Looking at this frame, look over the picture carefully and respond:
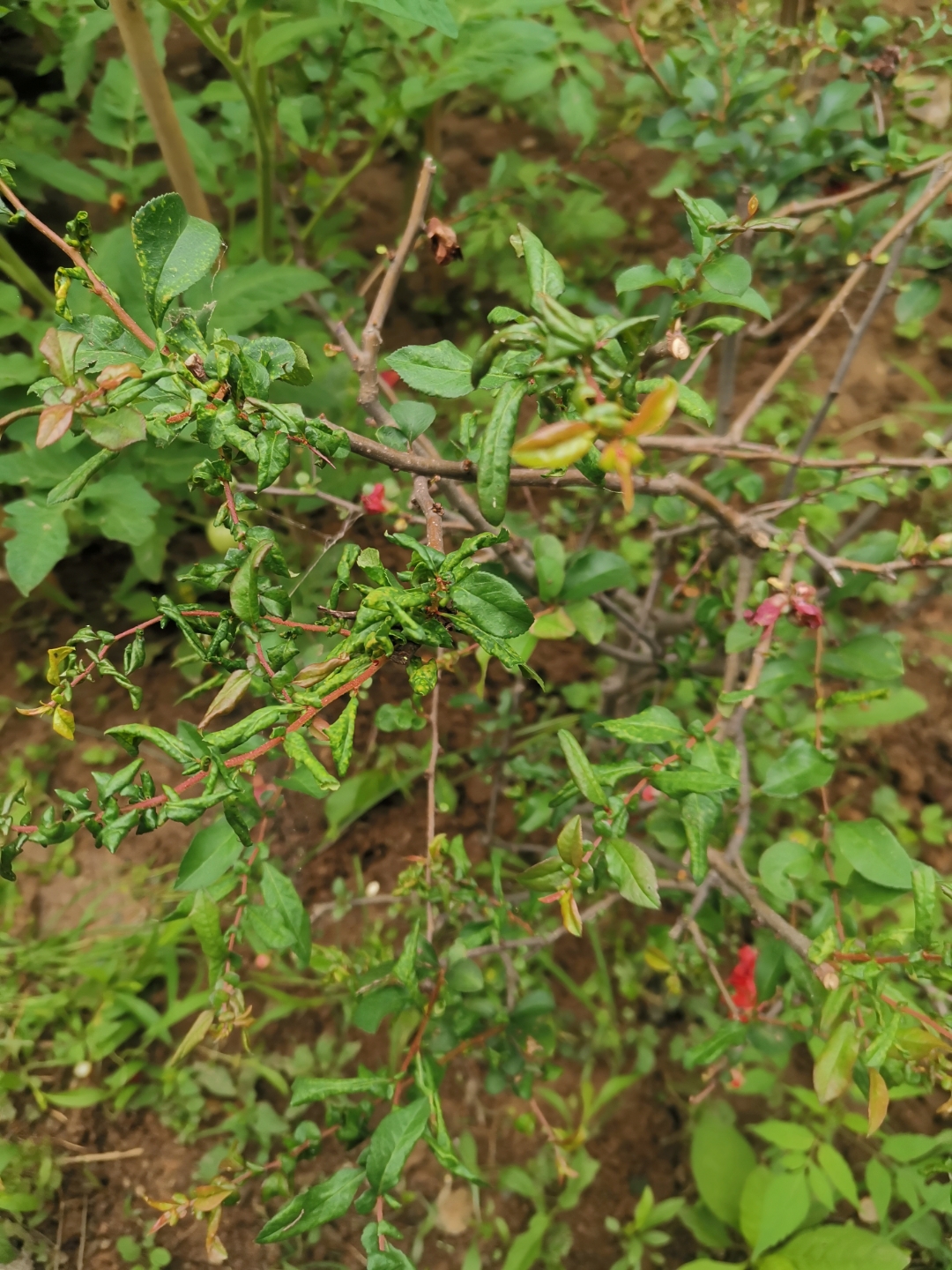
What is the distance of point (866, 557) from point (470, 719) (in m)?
0.95

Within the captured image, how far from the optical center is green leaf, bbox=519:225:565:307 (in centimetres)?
59

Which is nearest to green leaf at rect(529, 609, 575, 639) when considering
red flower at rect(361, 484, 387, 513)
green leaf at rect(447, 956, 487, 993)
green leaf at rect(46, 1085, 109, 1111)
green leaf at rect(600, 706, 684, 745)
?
green leaf at rect(600, 706, 684, 745)

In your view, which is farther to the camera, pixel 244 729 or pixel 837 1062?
pixel 837 1062

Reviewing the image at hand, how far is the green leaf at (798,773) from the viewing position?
94 centimetres

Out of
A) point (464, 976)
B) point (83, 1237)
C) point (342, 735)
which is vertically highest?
point (342, 735)

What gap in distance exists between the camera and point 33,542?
122 centimetres

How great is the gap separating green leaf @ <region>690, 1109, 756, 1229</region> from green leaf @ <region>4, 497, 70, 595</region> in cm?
146

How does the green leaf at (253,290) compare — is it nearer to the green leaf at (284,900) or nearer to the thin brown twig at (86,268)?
the thin brown twig at (86,268)

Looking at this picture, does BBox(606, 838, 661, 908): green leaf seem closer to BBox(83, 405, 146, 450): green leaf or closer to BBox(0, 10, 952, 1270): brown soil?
BBox(83, 405, 146, 450): green leaf

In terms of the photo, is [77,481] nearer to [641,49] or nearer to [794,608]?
[794,608]

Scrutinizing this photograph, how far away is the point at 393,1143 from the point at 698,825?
475mm

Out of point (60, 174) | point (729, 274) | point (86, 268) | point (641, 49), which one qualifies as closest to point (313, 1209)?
point (86, 268)

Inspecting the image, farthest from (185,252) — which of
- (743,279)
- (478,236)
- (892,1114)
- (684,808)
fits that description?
(892,1114)

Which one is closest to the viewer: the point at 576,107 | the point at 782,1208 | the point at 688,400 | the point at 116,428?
the point at 116,428
